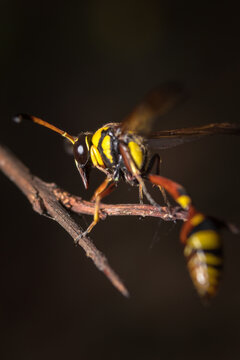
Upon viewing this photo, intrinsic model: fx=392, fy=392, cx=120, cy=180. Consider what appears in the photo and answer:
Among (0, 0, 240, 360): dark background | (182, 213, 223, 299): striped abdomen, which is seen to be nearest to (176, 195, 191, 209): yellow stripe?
(182, 213, 223, 299): striped abdomen

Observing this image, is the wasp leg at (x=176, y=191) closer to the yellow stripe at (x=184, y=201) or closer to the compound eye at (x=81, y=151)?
the yellow stripe at (x=184, y=201)

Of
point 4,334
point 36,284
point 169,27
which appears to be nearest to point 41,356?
point 4,334

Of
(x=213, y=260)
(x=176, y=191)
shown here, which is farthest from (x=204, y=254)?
(x=176, y=191)

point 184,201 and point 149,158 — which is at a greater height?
point 149,158

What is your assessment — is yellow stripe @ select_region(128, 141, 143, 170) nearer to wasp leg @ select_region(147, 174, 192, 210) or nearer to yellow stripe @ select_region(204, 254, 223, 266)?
wasp leg @ select_region(147, 174, 192, 210)

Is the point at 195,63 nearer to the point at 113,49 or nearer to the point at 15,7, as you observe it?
the point at 113,49

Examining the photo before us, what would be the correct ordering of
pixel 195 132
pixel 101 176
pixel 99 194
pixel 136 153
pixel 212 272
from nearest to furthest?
pixel 212 272, pixel 99 194, pixel 136 153, pixel 195 132, pixel 101 176

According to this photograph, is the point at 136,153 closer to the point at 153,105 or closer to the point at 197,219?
the point at 153,105

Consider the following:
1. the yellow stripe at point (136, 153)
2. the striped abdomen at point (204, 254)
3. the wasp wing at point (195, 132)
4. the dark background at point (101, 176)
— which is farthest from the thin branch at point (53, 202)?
the dark background at point (101, 176)
